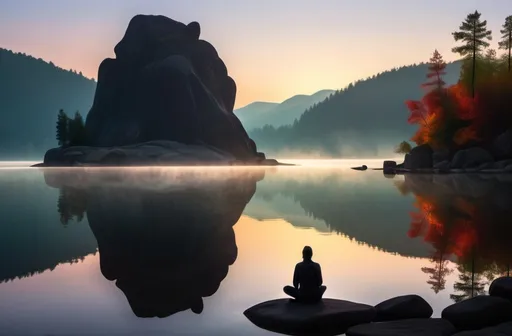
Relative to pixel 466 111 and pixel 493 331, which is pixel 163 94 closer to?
pixel 466 111

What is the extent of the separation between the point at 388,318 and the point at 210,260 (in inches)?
270

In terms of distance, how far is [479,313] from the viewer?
9953 millimetres

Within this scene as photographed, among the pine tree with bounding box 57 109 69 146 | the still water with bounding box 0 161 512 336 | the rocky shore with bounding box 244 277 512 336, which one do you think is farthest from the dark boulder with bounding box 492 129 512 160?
the pine tree with bounding box 57 109 69 146

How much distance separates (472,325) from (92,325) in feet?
21.6

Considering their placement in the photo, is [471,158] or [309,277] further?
[471,158]

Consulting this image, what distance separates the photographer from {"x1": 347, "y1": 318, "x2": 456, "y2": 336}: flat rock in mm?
9391

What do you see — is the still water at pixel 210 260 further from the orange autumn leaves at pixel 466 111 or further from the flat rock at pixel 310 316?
the orange autumn leaves at pixel 466 111

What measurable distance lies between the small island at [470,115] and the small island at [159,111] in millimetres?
71837

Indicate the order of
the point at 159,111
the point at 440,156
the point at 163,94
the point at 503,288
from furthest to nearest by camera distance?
the point at 163,94
the point at 159,111
the point at 440,156
the point at 503,288

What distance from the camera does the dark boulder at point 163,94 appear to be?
15875 centimetres

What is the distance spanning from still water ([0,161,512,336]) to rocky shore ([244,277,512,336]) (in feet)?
1.79

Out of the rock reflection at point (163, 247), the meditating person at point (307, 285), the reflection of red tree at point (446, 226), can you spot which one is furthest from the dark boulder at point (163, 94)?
the meditating person at point (307, 285)

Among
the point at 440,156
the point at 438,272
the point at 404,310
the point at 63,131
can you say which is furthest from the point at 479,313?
the point at 63,131

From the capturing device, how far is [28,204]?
35.2 metres
